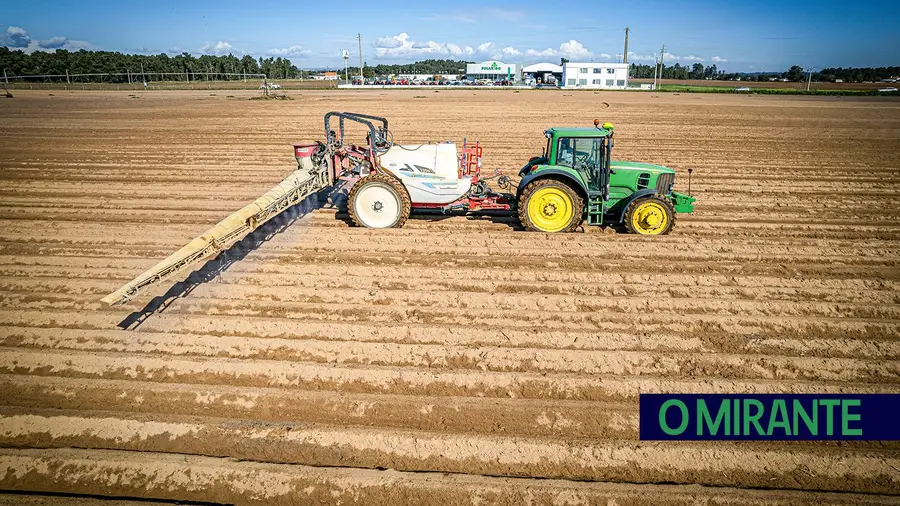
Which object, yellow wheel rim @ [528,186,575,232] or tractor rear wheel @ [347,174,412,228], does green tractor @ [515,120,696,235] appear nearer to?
yellow wheel rim @ [528,186,575,232]

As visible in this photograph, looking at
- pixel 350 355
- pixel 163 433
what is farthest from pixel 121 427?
pixel 350 355

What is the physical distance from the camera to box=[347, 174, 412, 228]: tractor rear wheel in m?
9.48

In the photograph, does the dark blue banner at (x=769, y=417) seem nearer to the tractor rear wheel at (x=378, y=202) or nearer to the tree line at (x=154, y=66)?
the tractor rear wheel at (x=378, y=202)

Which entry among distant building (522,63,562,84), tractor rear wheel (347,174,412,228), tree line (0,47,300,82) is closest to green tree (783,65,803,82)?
distant building (522,63,562,84)

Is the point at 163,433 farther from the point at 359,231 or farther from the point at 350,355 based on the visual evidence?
the point at 359,231

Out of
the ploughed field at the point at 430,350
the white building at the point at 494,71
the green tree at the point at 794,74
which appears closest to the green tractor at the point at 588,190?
the ploughed field at the point at 430,350

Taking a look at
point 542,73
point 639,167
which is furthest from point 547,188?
point 542,73

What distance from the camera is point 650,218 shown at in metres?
9.29

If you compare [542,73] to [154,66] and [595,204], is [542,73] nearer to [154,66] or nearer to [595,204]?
[154,66]

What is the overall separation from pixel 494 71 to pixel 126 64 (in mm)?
64855

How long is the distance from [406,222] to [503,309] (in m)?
4.05

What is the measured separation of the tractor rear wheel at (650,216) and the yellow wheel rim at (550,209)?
107 cm

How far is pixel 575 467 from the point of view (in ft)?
14.2

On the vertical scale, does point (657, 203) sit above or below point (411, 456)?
above
